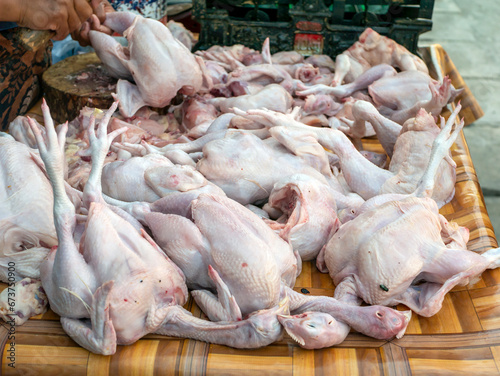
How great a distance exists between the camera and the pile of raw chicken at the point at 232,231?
1.53 m

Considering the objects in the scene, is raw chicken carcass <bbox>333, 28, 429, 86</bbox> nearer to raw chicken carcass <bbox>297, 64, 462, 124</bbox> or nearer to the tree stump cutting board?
raw chicken carcass <bbox>297, 64, 462, 124</bbox>

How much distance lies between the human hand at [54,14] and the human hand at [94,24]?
0.73 ft

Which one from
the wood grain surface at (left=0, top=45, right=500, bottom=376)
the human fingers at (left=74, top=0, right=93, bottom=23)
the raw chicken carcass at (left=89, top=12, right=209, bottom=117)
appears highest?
the human fingers at (left=74, top=0, right=93, bottom=23)

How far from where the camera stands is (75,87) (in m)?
2.88

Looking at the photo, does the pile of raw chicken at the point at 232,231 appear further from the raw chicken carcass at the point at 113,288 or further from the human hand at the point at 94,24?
the human hand at the point at 94,24

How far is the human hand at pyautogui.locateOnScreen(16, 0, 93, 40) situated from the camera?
239cm

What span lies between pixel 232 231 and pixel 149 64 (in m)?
1.37

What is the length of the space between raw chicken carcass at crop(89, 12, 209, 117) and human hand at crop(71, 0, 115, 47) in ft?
0.45

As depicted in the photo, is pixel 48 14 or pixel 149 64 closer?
pixel 48 14

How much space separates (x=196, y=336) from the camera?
62.1 inches

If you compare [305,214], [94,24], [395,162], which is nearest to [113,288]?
[305,214]

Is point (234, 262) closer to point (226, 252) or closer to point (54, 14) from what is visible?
point (226, 252)

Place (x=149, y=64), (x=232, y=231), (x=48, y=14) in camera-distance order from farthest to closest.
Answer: (x=149, y=64), (x=48, y=14), (x=232, y=231)

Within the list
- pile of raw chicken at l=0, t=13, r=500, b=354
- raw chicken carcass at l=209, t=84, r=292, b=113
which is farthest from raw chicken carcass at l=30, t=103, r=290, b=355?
raw chicken carcass at l=209, t=84, r=292, b=113
